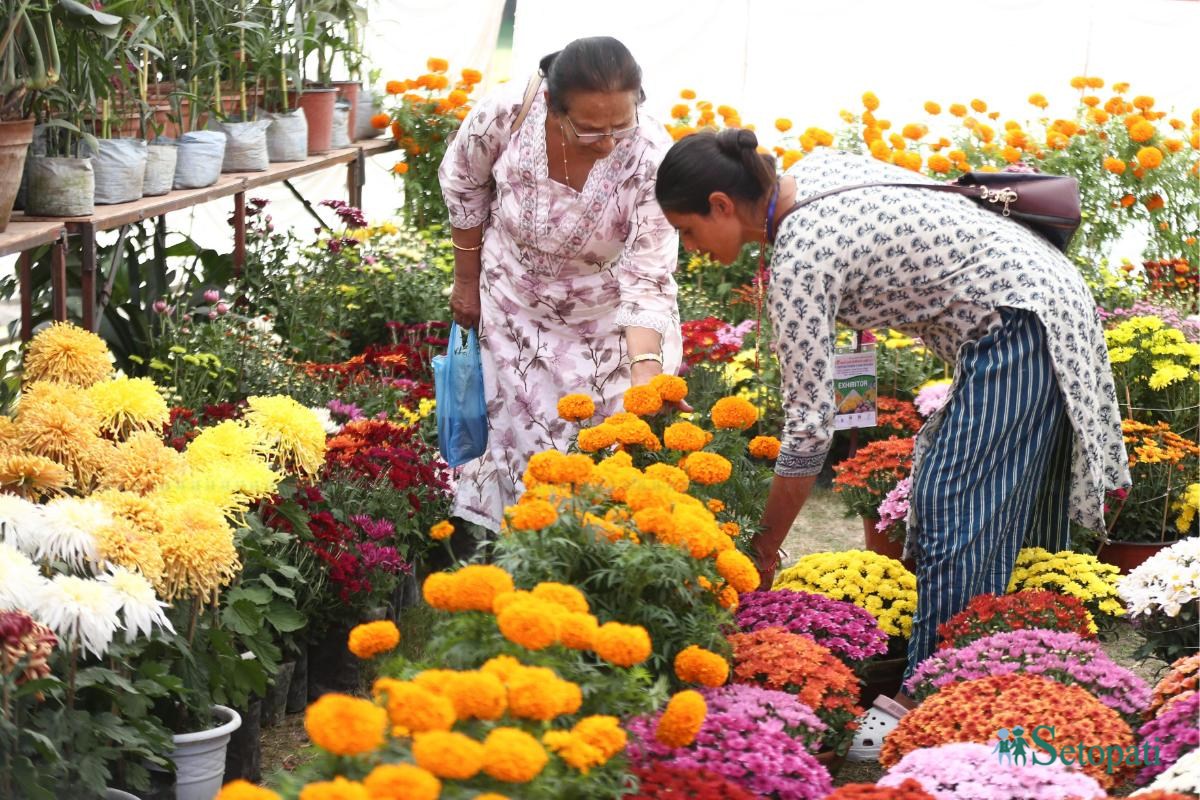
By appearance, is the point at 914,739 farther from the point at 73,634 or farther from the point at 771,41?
the point at 771,41

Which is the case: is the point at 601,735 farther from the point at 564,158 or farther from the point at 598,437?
the point at 564,158

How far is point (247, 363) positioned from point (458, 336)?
1.19m

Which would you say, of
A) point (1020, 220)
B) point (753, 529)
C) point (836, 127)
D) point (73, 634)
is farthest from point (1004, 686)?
point (836, 127)

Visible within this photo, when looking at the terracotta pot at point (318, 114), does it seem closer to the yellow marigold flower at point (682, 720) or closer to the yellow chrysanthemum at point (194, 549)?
the yellow chrysanthemum at point (194, 549)

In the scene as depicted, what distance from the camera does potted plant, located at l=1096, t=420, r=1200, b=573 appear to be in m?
4.25

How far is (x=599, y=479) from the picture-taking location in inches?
88.0

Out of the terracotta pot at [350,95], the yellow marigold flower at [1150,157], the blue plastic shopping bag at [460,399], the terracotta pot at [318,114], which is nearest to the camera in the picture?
the blue plastic shopping bag at [460,399]

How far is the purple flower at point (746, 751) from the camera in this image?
187 cm

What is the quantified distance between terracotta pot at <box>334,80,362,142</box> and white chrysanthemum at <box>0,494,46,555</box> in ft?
16.9

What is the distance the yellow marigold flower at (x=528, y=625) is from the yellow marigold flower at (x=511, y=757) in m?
0.18

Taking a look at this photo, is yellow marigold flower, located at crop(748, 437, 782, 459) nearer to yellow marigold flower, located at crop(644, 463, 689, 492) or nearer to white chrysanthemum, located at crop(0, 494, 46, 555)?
yellow marigold flower, located at crop(644, 463, 689, 492)

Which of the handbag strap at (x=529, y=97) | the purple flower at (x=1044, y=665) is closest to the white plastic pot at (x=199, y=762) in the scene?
the purple flower at (x=1044, y=665)

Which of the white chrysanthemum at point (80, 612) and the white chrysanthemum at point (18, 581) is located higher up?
the white chrysanthemum at point (18, 581)

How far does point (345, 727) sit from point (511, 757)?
17 cm
